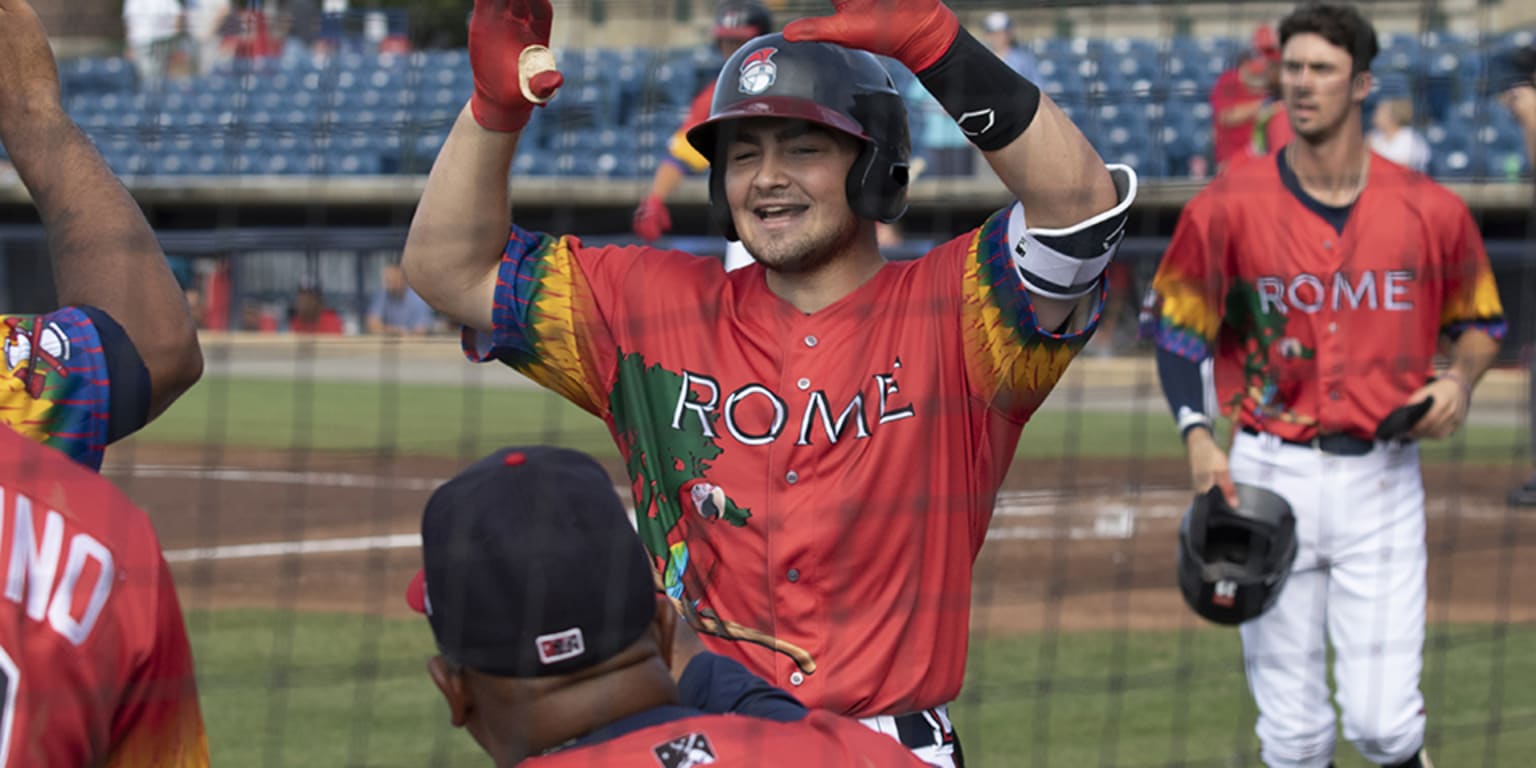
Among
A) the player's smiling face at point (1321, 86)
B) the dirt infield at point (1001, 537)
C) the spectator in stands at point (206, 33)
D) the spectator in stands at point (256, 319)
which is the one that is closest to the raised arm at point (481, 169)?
the spectator in stands at point (206, 33)

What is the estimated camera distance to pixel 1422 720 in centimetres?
463

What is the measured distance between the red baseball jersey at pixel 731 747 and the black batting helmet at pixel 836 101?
4.11ft

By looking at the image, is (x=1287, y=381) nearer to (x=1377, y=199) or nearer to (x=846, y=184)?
(x=1377, y=199)

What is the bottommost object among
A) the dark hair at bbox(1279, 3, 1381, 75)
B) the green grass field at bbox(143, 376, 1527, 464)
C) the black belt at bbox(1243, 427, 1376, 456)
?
the green grass field at bbox(143, 376, 1527, 464)

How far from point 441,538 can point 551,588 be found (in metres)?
0.17

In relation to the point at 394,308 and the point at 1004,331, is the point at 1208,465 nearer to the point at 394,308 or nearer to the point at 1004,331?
the point at 1004,331

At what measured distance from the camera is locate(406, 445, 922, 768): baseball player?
1.82 metres

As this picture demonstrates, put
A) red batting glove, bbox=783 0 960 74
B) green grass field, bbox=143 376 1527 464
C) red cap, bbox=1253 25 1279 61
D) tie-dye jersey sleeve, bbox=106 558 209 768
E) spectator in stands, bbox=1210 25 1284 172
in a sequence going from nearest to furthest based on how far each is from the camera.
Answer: tie-dye jersey sleeve, bbox=106 558 209 768, red batting glove, bbox=783 0 960 74, red cap, bbox=1253 25 1279 61, spectator in stands, bbox=1210 25 1284 172, green grass field, bbox=143 376 1527 464

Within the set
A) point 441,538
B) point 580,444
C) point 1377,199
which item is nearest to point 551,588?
point 441,538

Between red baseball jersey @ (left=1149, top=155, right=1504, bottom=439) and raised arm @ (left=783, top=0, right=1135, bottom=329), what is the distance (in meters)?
2.20

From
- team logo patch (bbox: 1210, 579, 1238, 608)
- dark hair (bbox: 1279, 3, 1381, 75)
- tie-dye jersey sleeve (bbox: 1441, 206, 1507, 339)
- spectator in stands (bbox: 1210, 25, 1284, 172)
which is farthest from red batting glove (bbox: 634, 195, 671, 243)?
spectator in stands (bbox: 1210, 25, 1284, 172)

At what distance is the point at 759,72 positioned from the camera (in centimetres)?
302

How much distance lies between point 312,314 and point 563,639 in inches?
399

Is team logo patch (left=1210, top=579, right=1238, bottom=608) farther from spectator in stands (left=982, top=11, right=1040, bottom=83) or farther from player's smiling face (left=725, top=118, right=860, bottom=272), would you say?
spectator in stands (left=982, top=11, right=1040, bottom=83)
